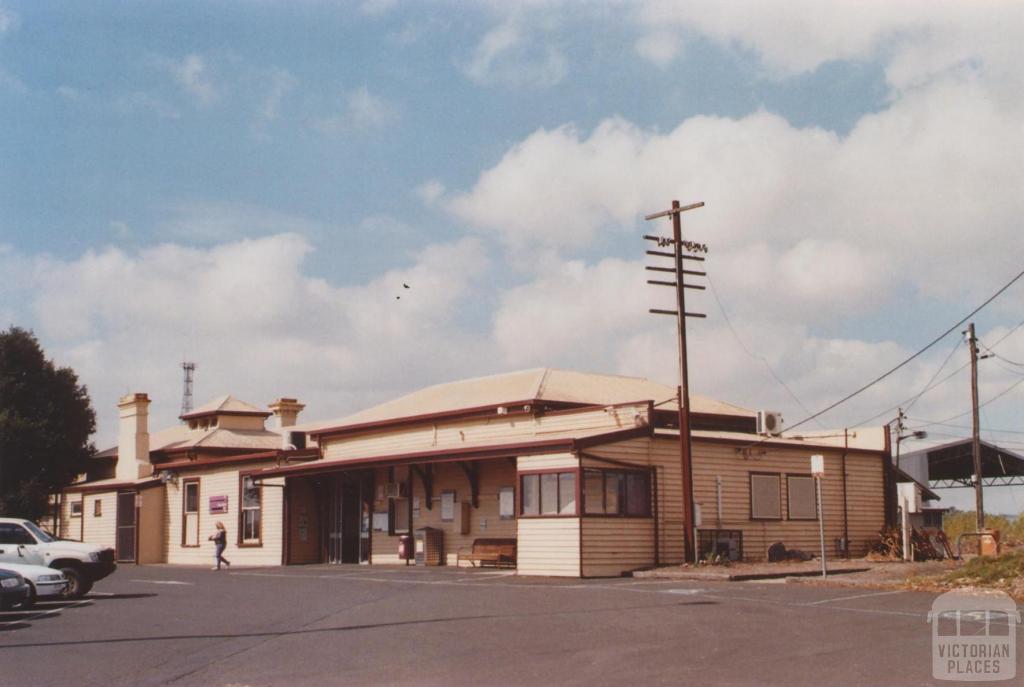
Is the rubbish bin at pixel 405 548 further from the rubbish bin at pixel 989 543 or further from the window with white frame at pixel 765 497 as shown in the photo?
the rubbish bin at pixel 989 543

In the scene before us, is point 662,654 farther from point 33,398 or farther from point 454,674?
point 33,398

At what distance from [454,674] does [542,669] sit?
900 millimetres

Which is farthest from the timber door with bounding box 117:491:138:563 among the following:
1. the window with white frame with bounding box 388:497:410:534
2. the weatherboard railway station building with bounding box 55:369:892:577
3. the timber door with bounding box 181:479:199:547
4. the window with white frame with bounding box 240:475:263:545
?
the window with white frame with bounding box 388:497:410:534

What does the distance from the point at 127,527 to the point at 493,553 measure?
58.5ft

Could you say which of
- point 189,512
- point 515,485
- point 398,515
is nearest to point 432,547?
point 398,515

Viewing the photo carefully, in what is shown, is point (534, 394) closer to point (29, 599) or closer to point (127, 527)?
point (29, 599)

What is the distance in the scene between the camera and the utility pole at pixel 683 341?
89.4 ft

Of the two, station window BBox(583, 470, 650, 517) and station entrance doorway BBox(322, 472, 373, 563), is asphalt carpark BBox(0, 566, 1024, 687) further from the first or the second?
station entrance doorway BBox(322, 472, 373, 563)

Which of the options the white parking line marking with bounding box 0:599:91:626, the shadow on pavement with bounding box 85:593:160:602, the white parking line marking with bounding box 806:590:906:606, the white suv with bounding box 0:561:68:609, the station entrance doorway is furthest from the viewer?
the station entrance doorway

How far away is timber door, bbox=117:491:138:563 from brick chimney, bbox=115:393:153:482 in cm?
137

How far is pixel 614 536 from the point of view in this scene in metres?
26.5

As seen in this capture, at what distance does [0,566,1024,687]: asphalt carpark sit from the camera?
11250mm

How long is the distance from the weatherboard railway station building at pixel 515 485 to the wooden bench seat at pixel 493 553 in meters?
0.32

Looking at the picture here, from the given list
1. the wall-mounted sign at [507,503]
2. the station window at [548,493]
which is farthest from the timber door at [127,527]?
the station window at [548,493]
